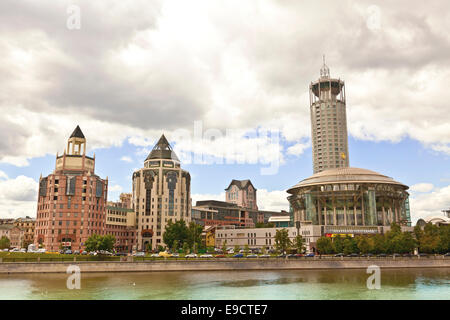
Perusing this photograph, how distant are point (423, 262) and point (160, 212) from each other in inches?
4557

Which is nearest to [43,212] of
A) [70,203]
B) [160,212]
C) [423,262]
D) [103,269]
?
[70,203]

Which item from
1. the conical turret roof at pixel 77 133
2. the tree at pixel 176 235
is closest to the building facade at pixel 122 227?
the conical turret roof at pixel 77 133

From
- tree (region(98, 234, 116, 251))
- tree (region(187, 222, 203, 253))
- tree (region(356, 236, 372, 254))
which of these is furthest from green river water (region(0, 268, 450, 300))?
tree (region(187, 222, 203, 253))

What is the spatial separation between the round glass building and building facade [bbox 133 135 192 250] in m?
58.4

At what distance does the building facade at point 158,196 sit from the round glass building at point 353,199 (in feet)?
191

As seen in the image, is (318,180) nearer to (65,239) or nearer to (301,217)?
(301,217)

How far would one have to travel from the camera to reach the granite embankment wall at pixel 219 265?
3002 inches

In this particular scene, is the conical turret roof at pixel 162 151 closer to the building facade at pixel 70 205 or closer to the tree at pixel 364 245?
the building facade at pixel 70 205

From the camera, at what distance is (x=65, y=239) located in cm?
14388

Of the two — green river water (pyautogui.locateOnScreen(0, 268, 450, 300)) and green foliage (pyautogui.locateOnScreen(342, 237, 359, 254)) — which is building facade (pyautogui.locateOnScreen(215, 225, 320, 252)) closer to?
green foliage (pyautogui.locateOnScreen(342, 237, 359, 254))

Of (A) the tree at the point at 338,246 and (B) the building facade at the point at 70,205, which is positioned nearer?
(A) the tree at the point at 338,246

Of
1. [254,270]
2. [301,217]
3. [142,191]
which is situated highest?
[142,191]

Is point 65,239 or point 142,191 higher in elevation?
point 142,191
